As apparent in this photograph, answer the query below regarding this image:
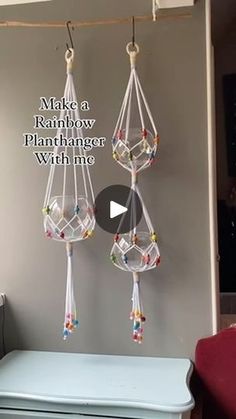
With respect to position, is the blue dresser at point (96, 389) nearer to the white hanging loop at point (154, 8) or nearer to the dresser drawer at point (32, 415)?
the dresser drawer at point (32, 415)

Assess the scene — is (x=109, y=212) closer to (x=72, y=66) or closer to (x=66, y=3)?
(x=72, y=66)

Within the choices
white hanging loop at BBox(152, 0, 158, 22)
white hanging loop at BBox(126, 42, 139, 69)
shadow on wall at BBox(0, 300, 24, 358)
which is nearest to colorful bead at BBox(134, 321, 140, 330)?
shadow on wall at BBox(0, 300, 24, 358)

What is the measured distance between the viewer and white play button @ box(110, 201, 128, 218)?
170cm

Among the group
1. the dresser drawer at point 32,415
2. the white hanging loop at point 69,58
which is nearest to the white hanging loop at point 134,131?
the white hanging loop at point 69,58

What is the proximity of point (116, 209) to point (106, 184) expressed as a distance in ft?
0.36

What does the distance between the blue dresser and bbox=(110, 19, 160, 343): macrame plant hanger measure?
16cm

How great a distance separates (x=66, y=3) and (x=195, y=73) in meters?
0.61

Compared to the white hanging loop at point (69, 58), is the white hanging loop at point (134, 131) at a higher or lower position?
lower

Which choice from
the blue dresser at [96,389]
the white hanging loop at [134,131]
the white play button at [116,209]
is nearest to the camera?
the blue dresser at [96,389]

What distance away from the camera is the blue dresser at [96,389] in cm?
133

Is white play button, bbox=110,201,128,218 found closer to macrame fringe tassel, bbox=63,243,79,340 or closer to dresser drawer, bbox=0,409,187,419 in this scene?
macrame fringe tassel, bbox=63,243,79,340


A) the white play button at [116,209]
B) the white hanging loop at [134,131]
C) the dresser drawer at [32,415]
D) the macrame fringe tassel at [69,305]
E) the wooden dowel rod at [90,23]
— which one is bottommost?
the dresser drawer at [32,415]

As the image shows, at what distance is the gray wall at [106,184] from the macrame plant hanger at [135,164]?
4cm

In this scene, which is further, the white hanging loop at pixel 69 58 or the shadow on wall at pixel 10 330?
the shadow on wall at pixel 10 330
